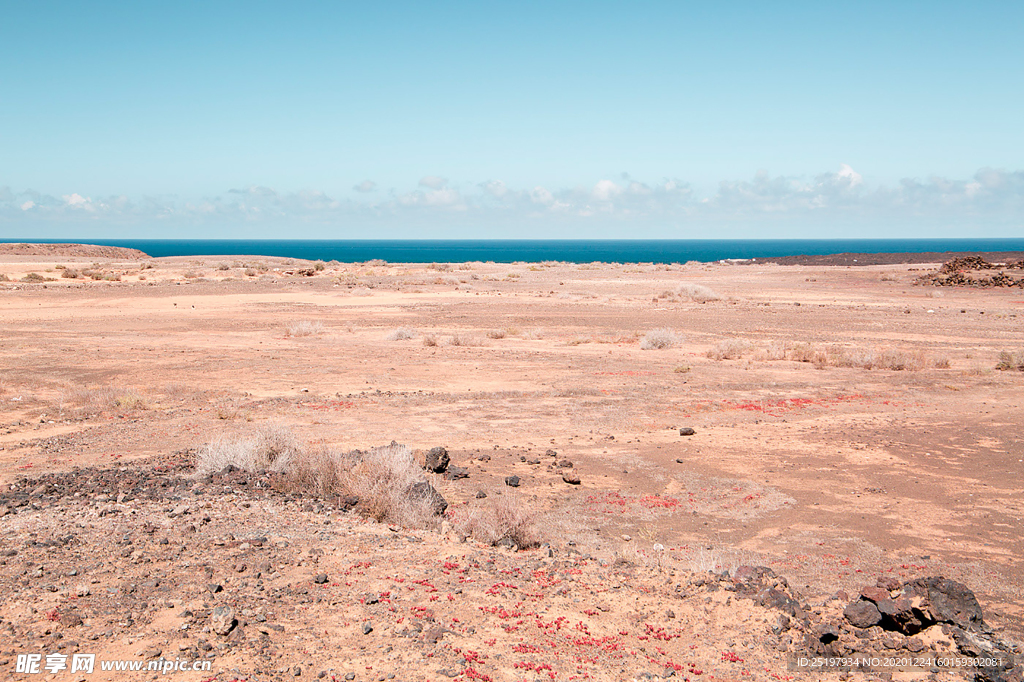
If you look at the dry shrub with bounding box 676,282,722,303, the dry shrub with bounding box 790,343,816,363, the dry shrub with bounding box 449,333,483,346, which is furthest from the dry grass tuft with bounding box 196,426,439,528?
the dry shrub with bounding box 676,282,722,303

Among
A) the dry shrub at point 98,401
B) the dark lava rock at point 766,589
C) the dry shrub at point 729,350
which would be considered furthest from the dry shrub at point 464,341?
the dark lava rock at point 766,589

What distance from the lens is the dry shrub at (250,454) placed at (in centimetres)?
1050

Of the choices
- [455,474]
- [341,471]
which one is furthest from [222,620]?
[455,474]

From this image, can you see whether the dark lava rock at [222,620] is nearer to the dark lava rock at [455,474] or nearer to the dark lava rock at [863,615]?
the dark lava rock at [455,474]

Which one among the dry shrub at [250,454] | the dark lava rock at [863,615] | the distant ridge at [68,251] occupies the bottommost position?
the dark lava rock at [863,615]

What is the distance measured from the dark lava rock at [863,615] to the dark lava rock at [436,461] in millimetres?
6175

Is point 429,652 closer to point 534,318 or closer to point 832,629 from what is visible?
point 832,629

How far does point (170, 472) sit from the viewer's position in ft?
34.6

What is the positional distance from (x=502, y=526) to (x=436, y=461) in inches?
114

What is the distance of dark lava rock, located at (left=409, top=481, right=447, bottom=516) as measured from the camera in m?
9.16

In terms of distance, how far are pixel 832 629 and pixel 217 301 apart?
36455mm

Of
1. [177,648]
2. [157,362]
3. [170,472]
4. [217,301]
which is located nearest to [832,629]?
[177,648]

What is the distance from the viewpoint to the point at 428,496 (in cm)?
923

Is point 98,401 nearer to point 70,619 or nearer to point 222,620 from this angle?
point 70,619
